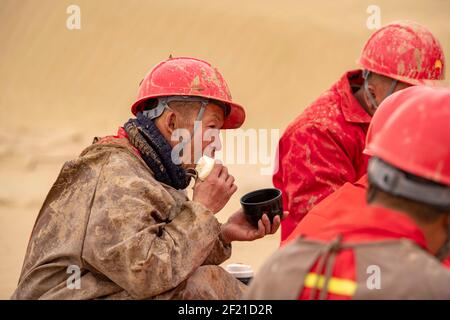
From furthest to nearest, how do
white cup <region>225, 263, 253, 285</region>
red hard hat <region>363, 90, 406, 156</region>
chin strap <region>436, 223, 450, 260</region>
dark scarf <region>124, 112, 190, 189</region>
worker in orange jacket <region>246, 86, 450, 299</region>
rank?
1. white cup <region>225, 263, 253, 285</region>
2. dark scarf <region>124, 112, 190, 189</region>
3. red hard hat <region>363, 90, 406, 156</region>
4. chin strap <region>436, 223, 450, 260</region>
5. worker in orange jacket <region>246, 86, 450, 299</region>

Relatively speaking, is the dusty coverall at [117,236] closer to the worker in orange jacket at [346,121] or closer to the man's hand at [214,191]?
the man's hand at [214,191]

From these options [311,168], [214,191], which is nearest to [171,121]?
[214,191]

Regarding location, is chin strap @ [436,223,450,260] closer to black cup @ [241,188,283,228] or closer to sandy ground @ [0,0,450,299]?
black cup @ [241,188,283,228]

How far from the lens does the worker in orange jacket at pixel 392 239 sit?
2502 millimetres

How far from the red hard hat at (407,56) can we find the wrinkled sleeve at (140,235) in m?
1.65

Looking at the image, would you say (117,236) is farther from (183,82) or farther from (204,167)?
(183,82)

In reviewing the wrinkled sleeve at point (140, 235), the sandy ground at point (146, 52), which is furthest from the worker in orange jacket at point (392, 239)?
the sandy ground at point (146, 52)

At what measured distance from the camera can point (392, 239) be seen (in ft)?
8.35

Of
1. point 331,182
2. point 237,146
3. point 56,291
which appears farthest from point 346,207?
point 237,146

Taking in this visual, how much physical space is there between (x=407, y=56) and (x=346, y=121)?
0.54m

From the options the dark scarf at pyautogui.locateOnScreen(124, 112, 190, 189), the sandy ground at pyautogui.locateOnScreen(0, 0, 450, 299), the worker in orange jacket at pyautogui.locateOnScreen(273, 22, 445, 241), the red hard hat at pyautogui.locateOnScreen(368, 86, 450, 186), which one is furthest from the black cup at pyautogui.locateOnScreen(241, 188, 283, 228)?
the sandy ground at pyautogui.locateOnScreen(0, 0, 450, 299)

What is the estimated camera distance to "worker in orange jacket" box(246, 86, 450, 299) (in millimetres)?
2502

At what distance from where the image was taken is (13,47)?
20703mm

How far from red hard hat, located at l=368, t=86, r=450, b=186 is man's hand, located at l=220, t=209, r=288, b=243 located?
2266mm
